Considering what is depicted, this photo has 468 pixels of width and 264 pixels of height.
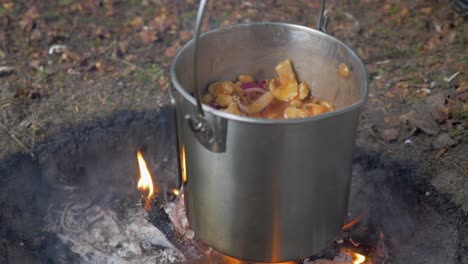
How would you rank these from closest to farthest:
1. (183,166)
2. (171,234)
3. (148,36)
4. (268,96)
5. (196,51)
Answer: (196,51) → (183,166) → (268,96) → (171,234) → (148,36)

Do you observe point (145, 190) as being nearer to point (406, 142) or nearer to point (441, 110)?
point (406, 142)

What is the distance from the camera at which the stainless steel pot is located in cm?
205

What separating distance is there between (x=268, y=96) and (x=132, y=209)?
115 cm

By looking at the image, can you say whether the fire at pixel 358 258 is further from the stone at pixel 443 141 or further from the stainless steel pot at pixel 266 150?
the stone at pixel 443 141

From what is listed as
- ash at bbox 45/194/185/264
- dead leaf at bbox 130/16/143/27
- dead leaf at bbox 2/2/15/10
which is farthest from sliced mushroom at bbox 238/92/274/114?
dead leaf at bbox 2/2/15/10

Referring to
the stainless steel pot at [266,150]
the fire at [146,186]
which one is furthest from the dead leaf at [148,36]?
the stainless steel pot at [266,150]

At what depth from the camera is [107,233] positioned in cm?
309

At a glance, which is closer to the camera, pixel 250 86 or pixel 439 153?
pixel 250 86

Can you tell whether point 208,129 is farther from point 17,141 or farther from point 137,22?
point 137,22

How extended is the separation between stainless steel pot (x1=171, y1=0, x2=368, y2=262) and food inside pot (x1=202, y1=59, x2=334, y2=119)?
52mm

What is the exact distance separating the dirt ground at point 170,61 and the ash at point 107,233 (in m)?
0.42

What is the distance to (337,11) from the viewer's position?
15.0 ft

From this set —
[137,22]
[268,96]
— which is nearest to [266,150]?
[268,96]

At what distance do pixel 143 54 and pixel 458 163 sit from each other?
218cm
